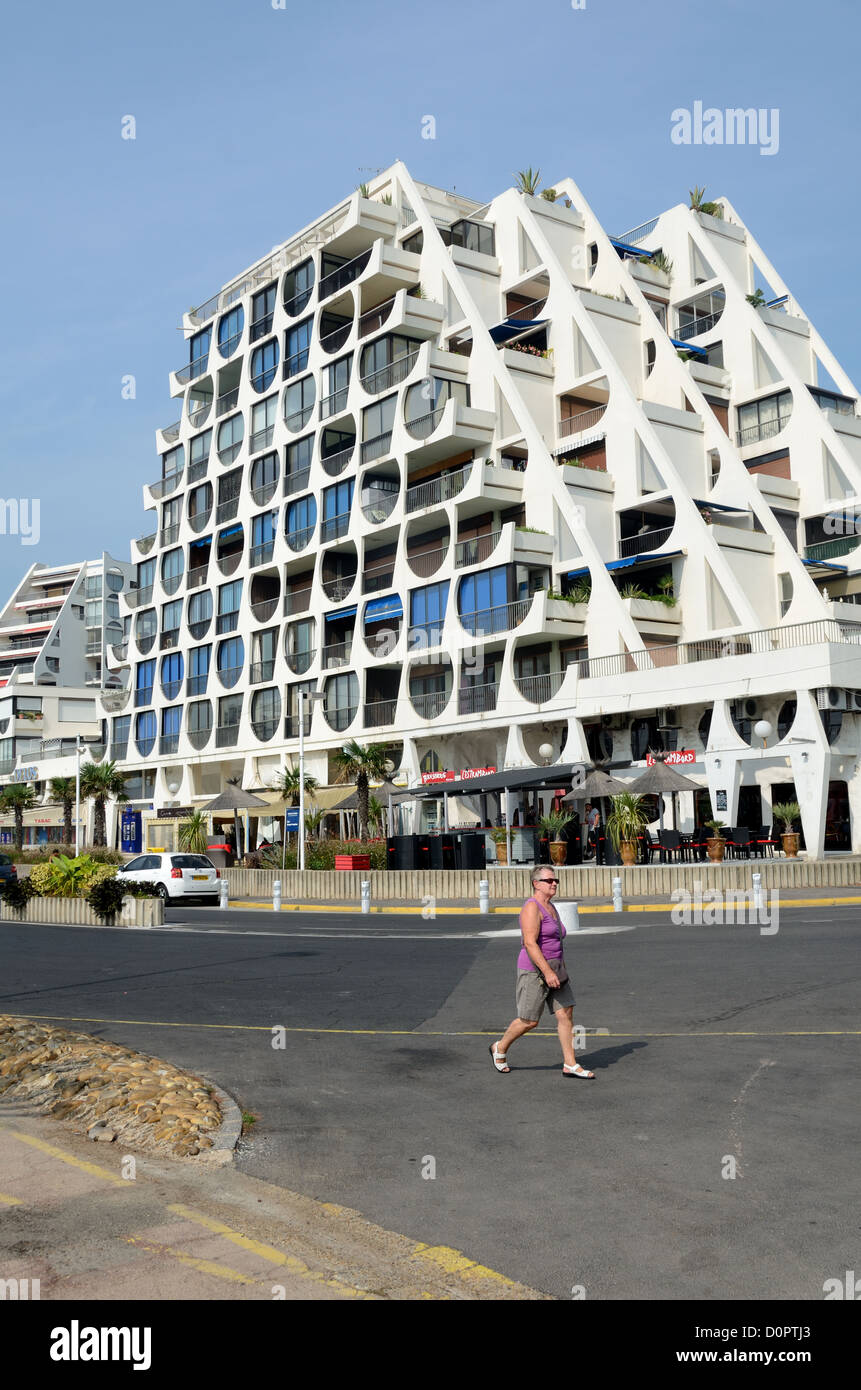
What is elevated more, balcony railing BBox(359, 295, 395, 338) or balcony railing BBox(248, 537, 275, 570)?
balcony railing BBox(359, 295, 395, 338)

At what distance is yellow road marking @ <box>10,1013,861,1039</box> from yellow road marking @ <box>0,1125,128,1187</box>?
404 cm

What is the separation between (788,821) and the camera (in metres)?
35.7

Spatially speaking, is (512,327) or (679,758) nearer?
(679,758)

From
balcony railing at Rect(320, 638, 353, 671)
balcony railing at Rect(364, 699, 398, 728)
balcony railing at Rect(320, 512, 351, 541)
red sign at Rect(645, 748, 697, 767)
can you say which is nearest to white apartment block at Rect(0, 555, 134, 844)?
balcony railing at Rect(320, 638, 353, 671)

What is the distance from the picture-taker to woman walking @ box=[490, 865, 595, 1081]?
9008mm

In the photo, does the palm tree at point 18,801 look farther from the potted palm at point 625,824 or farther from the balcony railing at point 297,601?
the potted palm at point 625,824

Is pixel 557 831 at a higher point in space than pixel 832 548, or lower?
lower

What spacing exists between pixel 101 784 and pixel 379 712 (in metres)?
24.1

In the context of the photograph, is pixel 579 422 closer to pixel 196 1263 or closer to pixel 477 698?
pixel 477 698

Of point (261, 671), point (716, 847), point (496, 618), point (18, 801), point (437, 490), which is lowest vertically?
point (716, 847)

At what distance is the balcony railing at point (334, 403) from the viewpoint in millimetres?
54438

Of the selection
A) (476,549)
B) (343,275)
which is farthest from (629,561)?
(343,275)

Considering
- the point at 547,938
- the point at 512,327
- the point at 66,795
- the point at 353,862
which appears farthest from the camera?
the point at 66,795

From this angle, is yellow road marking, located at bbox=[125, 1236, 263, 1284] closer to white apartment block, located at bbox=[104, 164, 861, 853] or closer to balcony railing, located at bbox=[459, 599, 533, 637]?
white apartment block, located at bbox=[104, 164, 861, 853]
